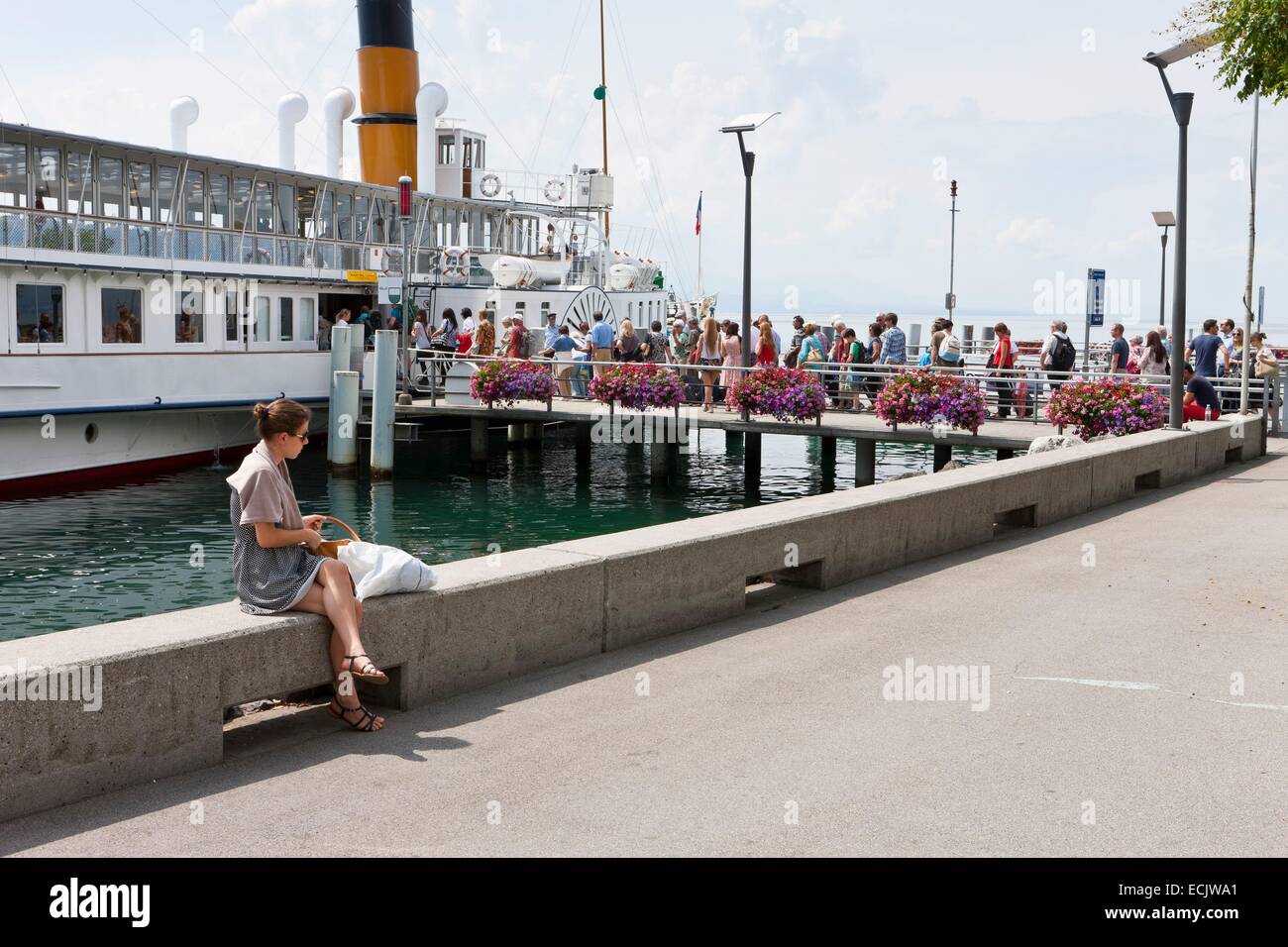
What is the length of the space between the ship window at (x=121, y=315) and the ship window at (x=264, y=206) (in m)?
4.75

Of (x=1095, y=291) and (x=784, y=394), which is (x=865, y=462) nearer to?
(x=784, y=394)

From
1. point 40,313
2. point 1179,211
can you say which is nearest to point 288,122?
point 40,313

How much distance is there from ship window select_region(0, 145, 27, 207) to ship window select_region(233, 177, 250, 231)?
533 centimetres

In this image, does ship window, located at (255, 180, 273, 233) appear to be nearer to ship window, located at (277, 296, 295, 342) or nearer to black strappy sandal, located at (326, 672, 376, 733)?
ship window, located at (277, 296, 295, 342)

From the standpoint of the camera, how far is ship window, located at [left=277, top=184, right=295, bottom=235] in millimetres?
32531

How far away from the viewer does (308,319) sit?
3291 cm

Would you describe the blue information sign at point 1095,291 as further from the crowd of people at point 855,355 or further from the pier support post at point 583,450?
the pier support post at point 583,450

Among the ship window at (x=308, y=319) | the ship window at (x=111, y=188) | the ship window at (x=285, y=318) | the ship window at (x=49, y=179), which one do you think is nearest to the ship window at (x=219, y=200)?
the ship window at (x=285, y=318)

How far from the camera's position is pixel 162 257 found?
2809cm

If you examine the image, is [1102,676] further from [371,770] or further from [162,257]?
[162,257]

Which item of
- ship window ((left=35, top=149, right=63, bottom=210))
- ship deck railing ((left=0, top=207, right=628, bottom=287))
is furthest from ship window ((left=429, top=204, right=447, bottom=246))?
ship window ((left=35, top=149, right=63, bottom=210))

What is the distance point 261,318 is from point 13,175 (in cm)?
629
